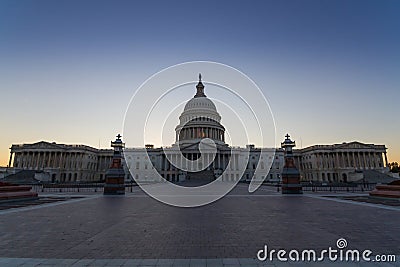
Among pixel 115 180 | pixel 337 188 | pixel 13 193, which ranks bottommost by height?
pixel 337 188

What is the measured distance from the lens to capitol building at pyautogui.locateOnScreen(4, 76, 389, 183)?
101 metres

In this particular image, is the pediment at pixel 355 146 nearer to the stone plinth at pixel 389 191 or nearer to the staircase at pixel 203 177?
the staircase at pixel 203 177

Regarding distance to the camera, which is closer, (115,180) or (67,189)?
(115,180)

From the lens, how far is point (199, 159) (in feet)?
329

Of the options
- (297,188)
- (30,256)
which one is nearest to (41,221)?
(30,256)

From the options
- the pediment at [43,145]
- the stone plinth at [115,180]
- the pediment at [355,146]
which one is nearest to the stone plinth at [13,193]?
the stone plinth at [115,180]

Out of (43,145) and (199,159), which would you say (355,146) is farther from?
(43,145)

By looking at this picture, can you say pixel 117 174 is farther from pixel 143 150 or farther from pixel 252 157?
pixel 252 157

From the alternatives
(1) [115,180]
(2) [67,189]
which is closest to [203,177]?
(2) [67,189]

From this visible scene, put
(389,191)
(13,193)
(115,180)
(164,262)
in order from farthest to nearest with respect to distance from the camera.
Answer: (115,180), (389,191), (13,193), (164,262)

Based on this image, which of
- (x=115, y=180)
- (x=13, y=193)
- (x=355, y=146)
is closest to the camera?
(x=13, y=193)

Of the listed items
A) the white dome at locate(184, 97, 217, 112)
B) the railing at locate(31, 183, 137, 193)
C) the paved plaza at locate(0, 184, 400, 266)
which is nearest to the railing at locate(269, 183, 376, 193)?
the paved plaza at locate(0, 184, 400, 266)

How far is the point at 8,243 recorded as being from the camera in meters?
8.04

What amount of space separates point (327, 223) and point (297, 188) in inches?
860
